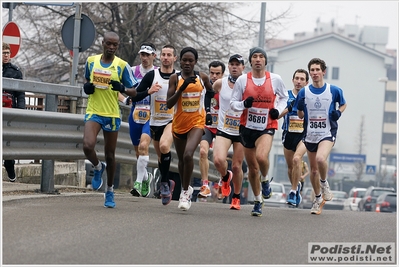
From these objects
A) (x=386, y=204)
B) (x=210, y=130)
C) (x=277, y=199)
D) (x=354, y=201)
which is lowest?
(x=277, y=199)

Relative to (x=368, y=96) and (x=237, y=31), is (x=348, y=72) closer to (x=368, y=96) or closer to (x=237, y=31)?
(x=368, y=96)

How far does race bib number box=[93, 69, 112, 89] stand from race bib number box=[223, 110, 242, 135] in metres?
2.32

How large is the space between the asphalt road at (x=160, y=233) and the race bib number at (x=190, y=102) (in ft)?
4.15

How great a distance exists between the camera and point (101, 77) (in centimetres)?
1203

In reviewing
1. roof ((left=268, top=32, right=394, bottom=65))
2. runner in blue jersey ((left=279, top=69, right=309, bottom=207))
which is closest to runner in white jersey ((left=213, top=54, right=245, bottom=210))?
runner in blue jersey ((left=279, top=69, right=309, bottom=207))

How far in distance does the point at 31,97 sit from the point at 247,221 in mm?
7061

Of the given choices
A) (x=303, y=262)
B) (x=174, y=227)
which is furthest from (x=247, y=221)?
(x=303, y=262)

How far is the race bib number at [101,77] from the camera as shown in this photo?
474 inches

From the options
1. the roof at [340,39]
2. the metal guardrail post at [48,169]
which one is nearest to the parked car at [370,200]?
the metal guardrail post at [48,169]

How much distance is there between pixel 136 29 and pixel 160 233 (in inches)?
821

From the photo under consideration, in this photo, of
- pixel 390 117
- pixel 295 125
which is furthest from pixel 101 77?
pixel 390 117

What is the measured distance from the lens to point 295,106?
1405 cm

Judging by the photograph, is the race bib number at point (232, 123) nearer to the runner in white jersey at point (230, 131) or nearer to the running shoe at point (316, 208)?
the runner in white jersey at point (230, 131)

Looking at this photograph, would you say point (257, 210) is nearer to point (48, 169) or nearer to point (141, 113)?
point (141, 113)
